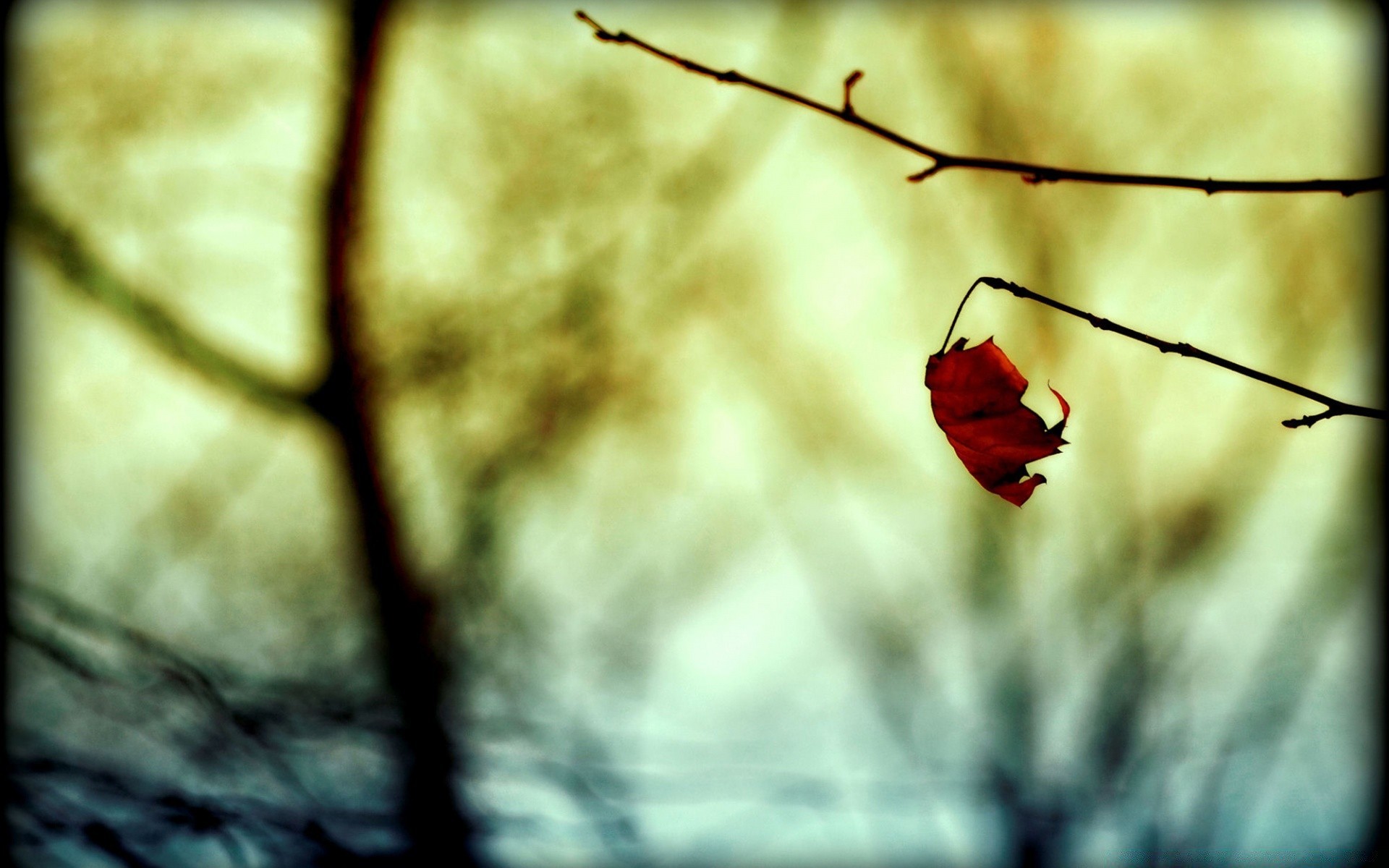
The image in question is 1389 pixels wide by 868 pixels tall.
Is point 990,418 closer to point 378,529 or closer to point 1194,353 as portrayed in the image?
point 1194,353

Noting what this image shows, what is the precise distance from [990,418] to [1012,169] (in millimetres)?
389

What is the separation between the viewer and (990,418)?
1323mm

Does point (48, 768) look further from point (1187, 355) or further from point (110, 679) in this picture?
point (1187, 355)

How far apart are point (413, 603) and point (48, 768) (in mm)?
2967

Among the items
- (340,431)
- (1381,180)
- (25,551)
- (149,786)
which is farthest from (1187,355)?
(25,551)

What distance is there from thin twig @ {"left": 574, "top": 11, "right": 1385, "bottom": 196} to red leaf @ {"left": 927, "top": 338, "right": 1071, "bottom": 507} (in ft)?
0.91

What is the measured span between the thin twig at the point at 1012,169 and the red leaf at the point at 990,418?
28 centimetres

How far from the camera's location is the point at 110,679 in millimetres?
2291

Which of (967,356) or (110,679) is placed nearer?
(967,356)

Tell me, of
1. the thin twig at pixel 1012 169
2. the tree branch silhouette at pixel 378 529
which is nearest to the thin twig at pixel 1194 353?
the thin twig at pixel 1012 169

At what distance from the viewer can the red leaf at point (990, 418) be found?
1.30m

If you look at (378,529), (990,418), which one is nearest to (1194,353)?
(990,418)

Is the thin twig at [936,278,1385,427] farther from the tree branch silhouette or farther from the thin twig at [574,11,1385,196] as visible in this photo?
the tree branch silhouette

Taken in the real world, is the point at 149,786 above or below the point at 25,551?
below
